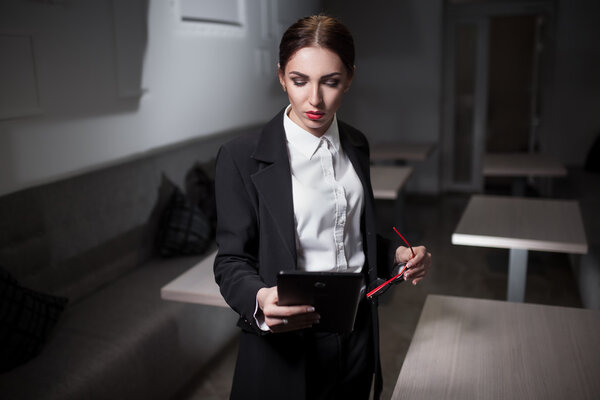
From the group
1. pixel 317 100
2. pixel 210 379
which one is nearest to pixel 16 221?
pixel 210 379

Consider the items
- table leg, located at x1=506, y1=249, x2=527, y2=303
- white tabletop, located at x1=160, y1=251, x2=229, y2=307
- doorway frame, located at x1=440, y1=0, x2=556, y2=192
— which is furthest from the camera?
doorway frame, located at x1=440, y1=0, x2=556, y2=192

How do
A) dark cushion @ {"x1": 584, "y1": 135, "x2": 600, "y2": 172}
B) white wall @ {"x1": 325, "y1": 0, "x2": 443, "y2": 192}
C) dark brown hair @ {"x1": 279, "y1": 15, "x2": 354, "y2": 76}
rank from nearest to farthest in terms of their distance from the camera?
dark brown hair @ {"x1": 279, "y1": 15, "x2": 354, "y2": 76}
dark cushion @ {"x1": 584, "y1": 135, "x2": 600, "y2": 172}
white wall @ {"x1": 325, "y1": 0, "x2": 443, "y2": 192}

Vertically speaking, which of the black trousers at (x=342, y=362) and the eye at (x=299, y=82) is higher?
the eye at (x=299, y=82)

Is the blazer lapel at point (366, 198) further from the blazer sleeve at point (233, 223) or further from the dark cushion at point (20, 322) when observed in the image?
the dark cushion at point (20, 322)

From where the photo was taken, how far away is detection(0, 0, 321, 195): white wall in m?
2.20

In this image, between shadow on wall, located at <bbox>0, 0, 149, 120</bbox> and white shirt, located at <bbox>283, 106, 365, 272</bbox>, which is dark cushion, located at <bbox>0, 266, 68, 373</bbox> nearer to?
shadow on wall, located at <bbox>0, 0, 149, 120</bbox>

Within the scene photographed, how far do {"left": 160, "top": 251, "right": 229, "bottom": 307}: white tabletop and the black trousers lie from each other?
2.51ft

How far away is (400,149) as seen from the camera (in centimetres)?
529

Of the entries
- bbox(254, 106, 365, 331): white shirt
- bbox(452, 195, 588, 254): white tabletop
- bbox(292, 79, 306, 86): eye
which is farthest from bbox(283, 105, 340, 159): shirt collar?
bbox(452, 195, 588, 254): white tabletop

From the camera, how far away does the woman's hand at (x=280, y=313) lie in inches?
37.7

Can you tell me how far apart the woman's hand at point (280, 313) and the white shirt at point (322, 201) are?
0.50ft

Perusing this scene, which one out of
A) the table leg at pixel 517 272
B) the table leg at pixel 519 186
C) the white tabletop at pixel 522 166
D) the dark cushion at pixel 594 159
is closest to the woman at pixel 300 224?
the table leg at pixel 517 272

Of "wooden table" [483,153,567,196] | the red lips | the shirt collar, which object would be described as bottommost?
"wooden table" [483,153,567,196]

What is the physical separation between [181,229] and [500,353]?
2.13 m
